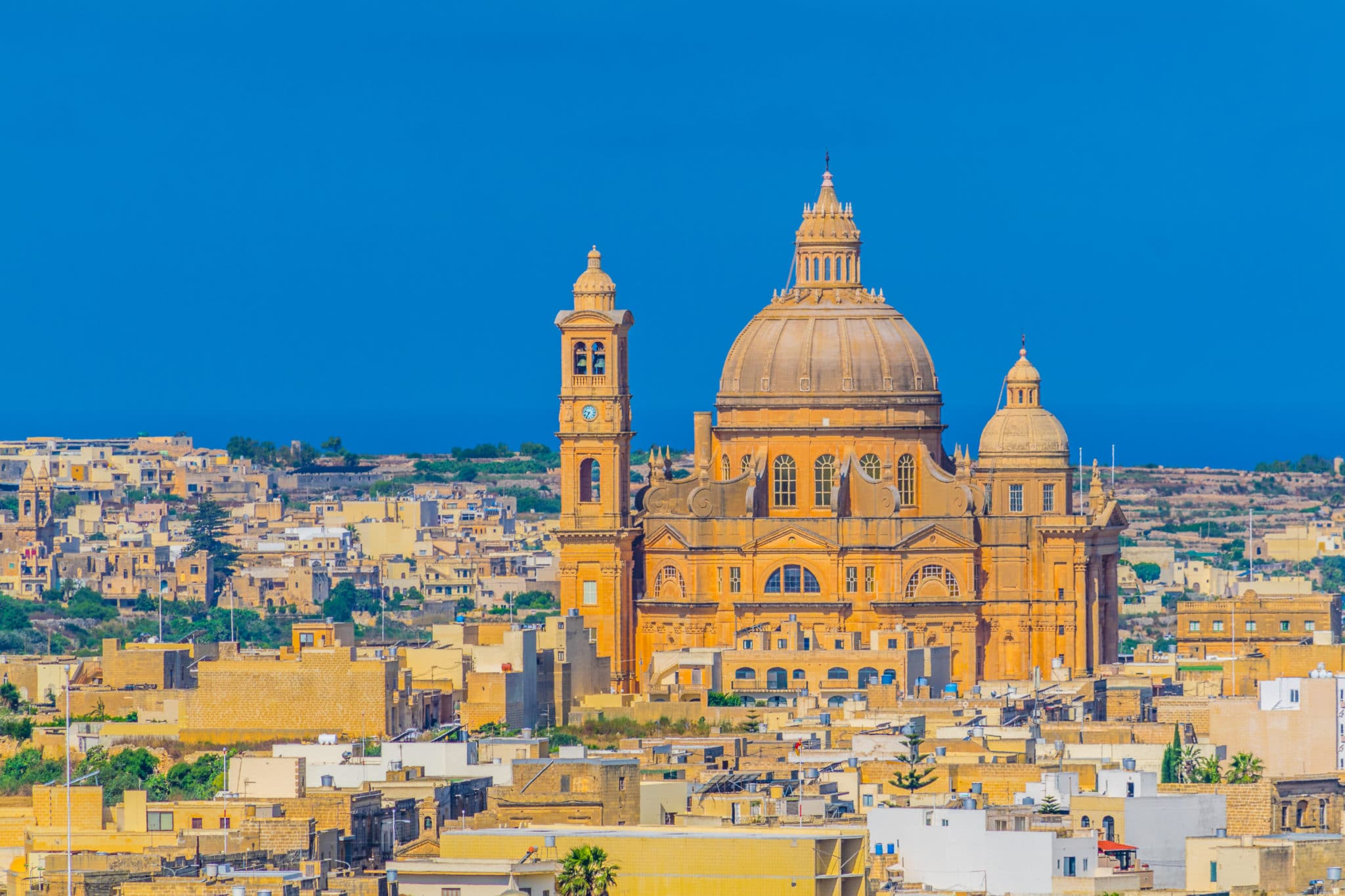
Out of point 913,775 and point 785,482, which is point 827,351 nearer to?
point 785,482

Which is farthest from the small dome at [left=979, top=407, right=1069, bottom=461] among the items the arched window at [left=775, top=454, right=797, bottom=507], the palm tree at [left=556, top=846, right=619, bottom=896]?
the palm tree at [left=556, top=846, right=619, bottom=896]

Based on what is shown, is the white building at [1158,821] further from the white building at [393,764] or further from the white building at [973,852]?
the white building at [393,764]

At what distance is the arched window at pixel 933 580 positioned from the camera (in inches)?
4729

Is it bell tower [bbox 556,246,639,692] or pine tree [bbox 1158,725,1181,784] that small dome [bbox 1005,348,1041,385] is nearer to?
bell tower [bbox 556,246,639,692]

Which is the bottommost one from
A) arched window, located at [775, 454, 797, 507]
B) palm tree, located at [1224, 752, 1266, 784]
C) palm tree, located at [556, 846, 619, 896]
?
palm tree, located at [556, 846, 619, 896]

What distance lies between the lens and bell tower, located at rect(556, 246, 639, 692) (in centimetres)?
12038

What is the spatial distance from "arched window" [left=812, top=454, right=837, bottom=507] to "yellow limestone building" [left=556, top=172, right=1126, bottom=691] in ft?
0.14

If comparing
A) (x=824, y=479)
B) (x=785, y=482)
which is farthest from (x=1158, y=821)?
(x=785, y=482)

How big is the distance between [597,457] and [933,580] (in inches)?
313

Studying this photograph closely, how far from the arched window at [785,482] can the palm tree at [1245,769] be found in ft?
111

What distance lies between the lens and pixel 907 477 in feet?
400

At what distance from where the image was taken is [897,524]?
12012 centimetres

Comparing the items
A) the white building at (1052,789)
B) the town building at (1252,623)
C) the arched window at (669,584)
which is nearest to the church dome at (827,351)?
the arched window at (669,584)

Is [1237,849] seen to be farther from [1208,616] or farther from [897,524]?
[1208,616]
